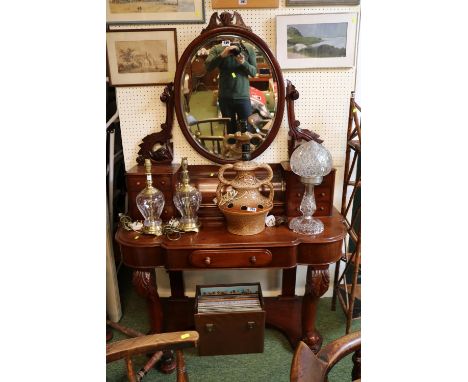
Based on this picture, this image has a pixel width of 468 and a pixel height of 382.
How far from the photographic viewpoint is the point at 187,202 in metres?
1.52

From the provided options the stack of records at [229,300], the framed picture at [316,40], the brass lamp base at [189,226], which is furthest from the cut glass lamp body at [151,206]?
the framed picture at [316,40]

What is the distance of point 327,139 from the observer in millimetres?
1740

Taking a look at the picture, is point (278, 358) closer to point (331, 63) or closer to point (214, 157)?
point (214, 157)

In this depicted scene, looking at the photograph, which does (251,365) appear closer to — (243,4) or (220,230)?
(220,230)

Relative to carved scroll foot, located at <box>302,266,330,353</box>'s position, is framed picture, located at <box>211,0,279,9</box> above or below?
above

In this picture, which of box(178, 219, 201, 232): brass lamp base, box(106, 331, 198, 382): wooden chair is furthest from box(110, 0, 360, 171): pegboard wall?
box(106, 331, 198, 382): wooden chair

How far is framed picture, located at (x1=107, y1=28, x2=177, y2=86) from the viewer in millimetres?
1583

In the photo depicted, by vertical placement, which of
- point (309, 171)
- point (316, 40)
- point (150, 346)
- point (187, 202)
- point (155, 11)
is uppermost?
point (155, 11)

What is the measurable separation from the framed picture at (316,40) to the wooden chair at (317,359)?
1.30 metres

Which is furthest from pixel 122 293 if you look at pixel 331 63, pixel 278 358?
pixel 331 63

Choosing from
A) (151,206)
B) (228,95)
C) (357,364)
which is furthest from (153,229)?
(357,364)

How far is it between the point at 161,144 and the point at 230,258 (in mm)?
756

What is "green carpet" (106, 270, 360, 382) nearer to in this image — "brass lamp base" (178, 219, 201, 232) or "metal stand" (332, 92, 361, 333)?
"metal stand" (332, 92, 361, 333)

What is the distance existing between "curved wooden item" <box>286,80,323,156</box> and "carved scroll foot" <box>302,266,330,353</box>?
2.21 ft
